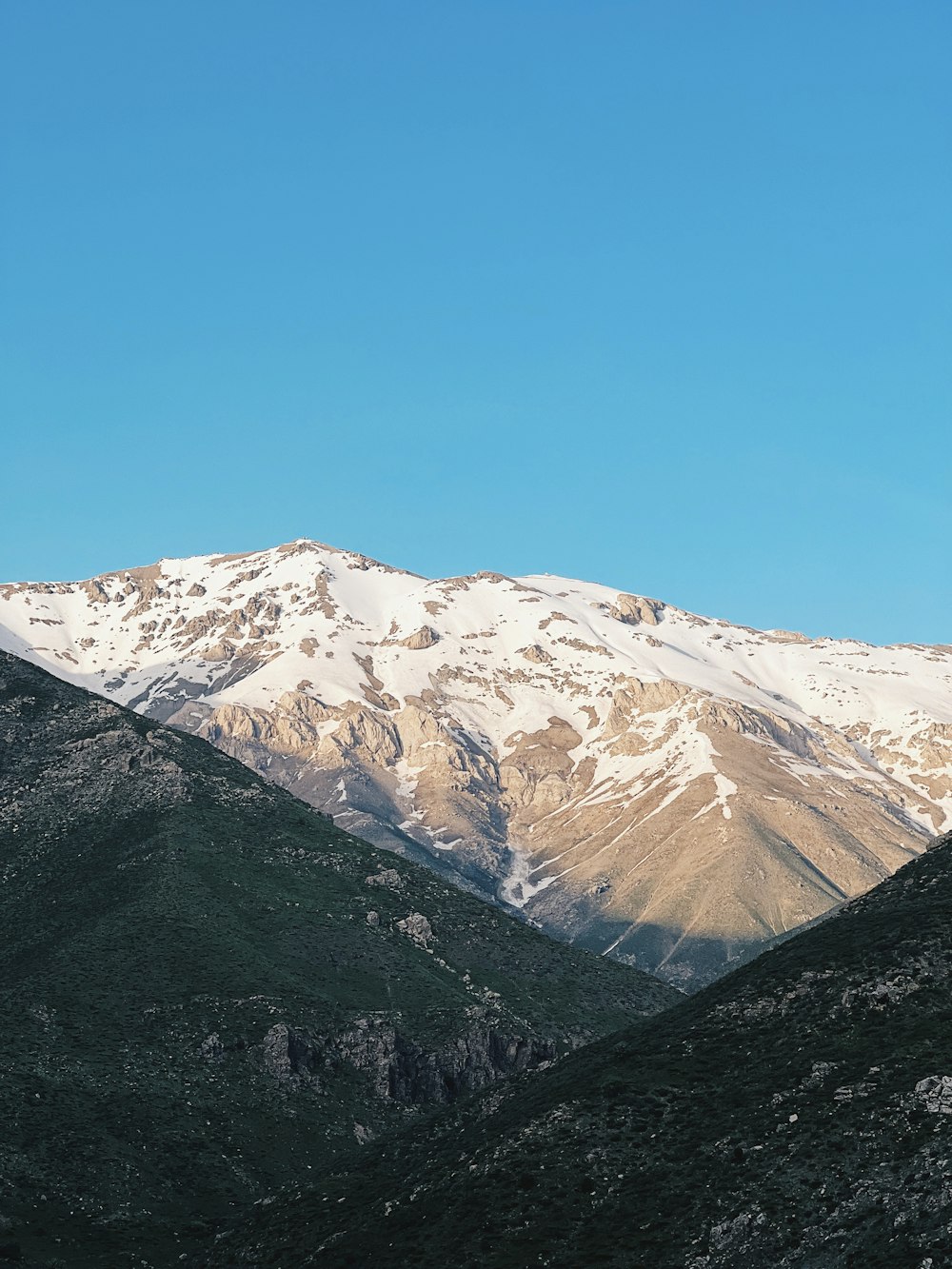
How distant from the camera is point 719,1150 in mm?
94875

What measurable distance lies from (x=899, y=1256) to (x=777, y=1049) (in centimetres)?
2764

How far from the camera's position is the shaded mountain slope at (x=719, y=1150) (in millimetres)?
85312

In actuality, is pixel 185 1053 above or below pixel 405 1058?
above

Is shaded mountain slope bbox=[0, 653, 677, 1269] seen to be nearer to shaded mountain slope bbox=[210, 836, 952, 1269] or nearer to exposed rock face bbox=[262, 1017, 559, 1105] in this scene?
exposed rock face bbox=[262, 1017, 559, 1105]

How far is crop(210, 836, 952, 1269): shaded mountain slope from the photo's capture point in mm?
85312

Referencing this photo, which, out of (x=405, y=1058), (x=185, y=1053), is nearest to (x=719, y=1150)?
(x=185, y=1053)

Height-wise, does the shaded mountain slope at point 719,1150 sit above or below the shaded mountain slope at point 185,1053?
below

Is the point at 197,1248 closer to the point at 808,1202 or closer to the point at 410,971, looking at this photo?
the point at 808,1202

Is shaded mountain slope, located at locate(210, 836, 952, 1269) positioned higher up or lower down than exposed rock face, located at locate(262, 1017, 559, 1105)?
lower down

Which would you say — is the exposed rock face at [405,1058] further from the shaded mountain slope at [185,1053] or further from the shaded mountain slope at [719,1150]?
the shaded mountain slope at [719,1150]

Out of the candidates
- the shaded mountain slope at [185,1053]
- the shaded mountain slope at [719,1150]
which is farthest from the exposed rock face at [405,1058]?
Answer: the shaded mountain slope at [719,1150]

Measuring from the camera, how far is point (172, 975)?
589ft

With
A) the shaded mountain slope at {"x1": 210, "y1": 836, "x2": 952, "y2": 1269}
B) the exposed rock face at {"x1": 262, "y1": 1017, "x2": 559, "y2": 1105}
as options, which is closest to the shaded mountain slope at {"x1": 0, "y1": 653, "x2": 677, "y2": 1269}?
the exposed rock face at {"x1": 262, "y1": 1017, "x2": 559, "y2": 1105}

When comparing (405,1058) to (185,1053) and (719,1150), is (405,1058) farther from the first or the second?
(719,1150)
